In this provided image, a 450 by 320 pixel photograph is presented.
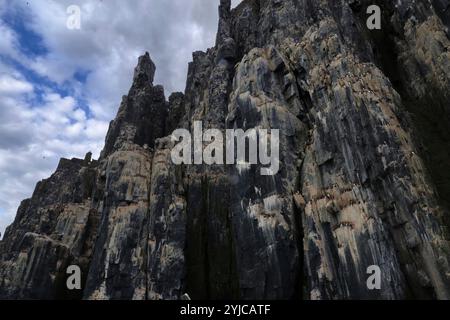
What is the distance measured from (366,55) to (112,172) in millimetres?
38843

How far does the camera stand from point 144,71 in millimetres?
85562

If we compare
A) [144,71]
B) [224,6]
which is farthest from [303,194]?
[144,71]

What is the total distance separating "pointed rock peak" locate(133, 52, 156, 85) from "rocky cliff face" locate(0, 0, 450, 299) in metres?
27.2

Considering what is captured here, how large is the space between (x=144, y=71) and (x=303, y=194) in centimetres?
5763

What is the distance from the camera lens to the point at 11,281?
46.0 metres

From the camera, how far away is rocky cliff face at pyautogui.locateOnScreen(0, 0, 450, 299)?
33.9 metres

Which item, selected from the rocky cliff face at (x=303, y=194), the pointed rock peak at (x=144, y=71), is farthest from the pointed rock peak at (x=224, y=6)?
the rocky cliff face at (x=303, y=194)

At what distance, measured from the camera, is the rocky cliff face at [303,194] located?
33875 millimetres

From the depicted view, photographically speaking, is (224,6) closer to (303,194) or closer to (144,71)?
(144,71)

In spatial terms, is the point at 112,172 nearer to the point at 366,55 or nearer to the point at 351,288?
the point at 351,288

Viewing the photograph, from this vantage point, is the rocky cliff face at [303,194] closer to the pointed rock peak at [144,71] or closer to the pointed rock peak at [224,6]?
the pointed rock peak at [224,6]
